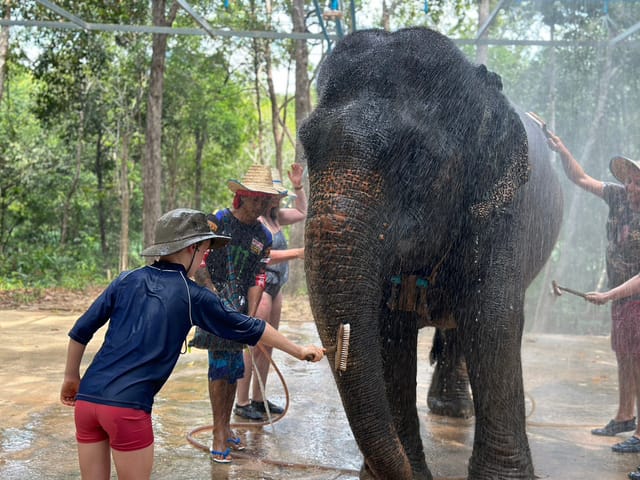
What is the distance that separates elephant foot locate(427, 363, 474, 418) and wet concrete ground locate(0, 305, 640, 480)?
93 mm

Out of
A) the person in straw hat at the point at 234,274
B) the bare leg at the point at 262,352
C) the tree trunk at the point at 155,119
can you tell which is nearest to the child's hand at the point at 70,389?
the person in straw hat at the point at 234,274

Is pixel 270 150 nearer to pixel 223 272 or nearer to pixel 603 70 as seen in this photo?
pixel 603 70

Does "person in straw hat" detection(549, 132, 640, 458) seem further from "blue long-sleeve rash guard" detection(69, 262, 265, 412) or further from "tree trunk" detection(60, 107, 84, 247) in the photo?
"tree trunk" detection(60, 107, 84, 247)

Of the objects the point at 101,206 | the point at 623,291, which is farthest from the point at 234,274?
the point at 101,206

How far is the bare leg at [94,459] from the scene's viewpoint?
2955 millimetres

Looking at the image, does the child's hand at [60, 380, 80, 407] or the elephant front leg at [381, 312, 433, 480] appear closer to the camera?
the child's hand at [60, 380, 80, 407]

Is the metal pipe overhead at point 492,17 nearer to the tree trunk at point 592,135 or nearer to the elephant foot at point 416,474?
the tree trunk at point 592,135

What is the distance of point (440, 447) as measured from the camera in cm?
527

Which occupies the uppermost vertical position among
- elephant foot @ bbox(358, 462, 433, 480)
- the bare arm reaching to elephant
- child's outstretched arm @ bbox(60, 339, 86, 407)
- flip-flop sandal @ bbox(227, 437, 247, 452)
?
the bare arm reaching to elephant

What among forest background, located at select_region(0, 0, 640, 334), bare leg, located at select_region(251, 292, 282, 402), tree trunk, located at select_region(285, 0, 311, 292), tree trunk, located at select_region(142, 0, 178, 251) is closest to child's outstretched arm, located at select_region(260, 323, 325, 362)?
bare leg, located at select_region(251, 292, 282, 402)

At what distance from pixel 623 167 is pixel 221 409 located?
3093 millimetres

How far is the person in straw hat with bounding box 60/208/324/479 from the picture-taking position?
9.52 ft

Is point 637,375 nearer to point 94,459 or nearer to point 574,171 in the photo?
point 574,171

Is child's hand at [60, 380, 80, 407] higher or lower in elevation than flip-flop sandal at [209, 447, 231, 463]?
higher
